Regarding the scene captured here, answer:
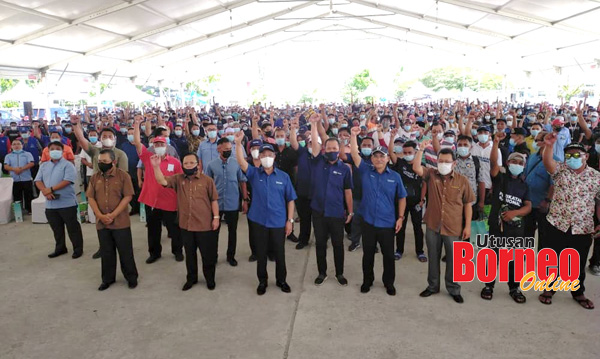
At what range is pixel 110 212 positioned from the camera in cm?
406

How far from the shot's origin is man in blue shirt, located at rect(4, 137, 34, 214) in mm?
6672

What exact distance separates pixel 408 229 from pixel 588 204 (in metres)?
2.86

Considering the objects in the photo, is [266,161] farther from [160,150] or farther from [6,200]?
[6,200]

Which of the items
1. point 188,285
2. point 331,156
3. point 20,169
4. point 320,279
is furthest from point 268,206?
point 20,169

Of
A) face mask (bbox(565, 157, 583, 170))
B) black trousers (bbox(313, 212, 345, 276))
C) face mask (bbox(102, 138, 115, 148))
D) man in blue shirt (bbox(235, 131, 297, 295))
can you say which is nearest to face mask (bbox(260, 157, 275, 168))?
man in blue shirt (bbox(235, 131, 297, 295))

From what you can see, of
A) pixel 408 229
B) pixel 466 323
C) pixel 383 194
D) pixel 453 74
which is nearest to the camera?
pixel 466 323

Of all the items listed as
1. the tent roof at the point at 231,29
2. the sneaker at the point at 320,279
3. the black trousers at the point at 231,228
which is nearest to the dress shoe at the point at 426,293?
the sneaker at the point at 320,279

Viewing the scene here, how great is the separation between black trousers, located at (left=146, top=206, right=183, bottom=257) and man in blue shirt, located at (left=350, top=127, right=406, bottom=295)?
2285 mm

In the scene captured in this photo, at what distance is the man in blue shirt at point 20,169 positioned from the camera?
21.9ft

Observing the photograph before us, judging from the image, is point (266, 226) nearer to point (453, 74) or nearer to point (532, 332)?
point (532, 332)

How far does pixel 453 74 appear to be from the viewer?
47.7 meters

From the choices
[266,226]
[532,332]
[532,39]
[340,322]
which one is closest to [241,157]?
[266,226]

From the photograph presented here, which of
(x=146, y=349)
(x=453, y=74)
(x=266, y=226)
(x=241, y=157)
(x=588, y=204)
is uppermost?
(x=453, y=74)

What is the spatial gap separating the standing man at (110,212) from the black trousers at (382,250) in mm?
2372
